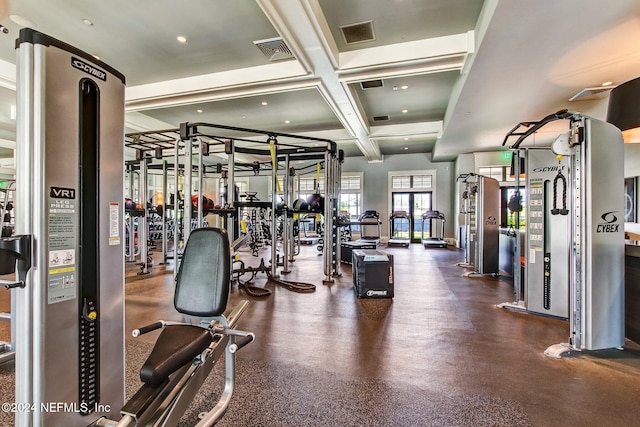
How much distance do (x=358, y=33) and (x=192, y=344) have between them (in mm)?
4464

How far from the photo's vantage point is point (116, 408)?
4.95 ft

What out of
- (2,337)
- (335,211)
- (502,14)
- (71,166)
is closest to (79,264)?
(71,166)

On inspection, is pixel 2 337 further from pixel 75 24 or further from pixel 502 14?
pixel 502 14

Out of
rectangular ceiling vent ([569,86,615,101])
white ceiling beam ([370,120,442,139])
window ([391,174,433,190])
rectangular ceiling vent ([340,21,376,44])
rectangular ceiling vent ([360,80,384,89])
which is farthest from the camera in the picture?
window ([391,174,433,190])

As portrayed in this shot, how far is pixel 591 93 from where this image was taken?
5.12 meters

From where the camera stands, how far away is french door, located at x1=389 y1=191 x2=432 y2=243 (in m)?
12.3

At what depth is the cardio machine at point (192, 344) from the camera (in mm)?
1312

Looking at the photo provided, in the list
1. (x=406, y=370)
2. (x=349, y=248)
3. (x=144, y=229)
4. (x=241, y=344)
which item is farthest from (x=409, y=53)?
(x=144, y=229)

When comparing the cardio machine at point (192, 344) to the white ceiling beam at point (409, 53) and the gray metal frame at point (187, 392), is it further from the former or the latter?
the white ceiling beam at point (409, 53)

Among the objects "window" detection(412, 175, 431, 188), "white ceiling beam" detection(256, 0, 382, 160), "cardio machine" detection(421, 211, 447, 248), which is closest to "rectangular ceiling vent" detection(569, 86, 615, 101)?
"white ceiling beam" detection(256, 0, 382, 160)

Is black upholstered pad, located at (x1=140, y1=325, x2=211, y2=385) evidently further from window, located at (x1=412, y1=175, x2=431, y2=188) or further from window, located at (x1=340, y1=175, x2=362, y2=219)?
window, located at (x1=412, y1=175, x2=431, y2=188)

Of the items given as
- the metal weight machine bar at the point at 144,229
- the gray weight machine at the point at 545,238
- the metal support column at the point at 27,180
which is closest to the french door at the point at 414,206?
the gray weight machine at the point at 545,238

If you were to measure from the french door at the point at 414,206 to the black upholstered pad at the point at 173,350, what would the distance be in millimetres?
11362

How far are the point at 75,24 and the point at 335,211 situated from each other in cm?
460
